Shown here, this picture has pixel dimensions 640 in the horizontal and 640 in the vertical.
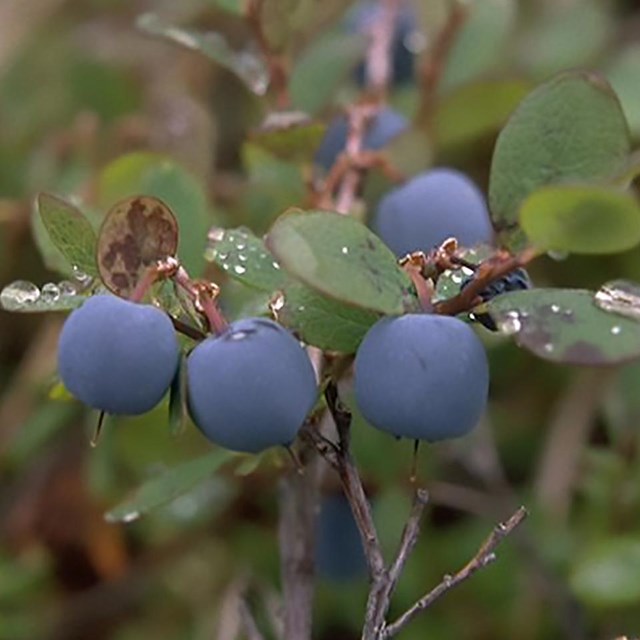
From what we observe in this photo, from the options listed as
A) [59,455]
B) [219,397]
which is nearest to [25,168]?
[59,455]

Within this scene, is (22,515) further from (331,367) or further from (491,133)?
(331,367)

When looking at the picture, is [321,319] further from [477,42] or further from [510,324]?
[477,42]

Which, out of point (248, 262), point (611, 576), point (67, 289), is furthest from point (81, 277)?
point (611, 576)

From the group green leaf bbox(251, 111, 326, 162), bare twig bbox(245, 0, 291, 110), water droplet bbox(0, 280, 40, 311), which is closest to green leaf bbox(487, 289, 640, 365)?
water droplet bbox(0, 280, 40, 311)

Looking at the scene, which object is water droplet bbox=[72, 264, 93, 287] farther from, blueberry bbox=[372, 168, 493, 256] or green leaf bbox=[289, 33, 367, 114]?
green leaf bbox=[289, 33, 367, 114]

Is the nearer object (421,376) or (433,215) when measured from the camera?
(421,376)

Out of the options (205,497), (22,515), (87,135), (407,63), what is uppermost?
(407,63)
